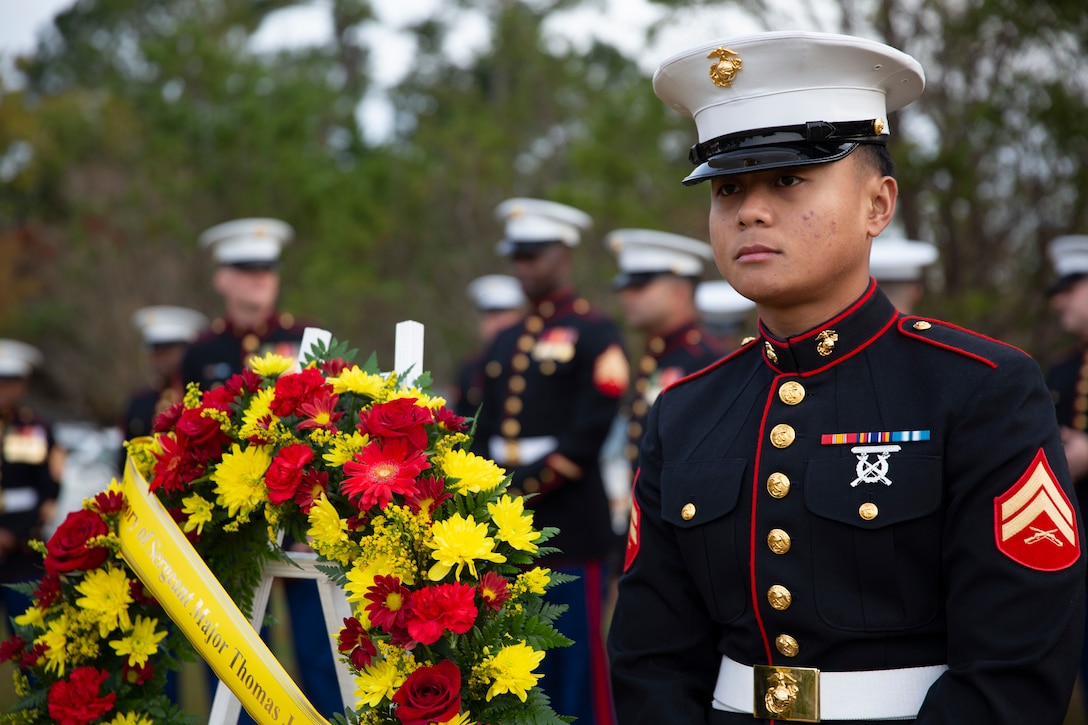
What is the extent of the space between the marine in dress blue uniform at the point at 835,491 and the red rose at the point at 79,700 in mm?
1142

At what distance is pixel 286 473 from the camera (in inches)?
95.7

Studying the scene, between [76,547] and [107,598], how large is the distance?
0.14m

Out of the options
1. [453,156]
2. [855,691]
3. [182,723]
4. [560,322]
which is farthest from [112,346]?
[855,691]

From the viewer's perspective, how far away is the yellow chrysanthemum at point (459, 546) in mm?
2240

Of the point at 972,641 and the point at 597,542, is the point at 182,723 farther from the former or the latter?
the point at 597,542

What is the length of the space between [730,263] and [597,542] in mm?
3281

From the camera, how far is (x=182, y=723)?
269cm

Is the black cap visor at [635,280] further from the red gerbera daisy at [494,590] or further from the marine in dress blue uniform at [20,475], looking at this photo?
the red gerbera daisy at [494,590]

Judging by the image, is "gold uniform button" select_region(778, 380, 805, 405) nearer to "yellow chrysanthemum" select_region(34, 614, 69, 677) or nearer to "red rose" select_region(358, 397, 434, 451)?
"red rose" select_region(358, 397, 434, 451)

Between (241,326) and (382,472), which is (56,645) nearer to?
(382,472)

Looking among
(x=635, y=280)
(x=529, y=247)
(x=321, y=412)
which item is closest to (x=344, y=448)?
(x=321, y=412)

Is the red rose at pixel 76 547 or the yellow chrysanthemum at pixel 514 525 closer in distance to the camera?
the yellow chrysanthemum at pixel 514 525

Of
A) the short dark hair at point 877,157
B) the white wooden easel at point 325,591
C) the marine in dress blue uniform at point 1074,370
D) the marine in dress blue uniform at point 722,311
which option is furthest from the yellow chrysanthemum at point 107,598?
the marine in dress blue uniform at point 722,311

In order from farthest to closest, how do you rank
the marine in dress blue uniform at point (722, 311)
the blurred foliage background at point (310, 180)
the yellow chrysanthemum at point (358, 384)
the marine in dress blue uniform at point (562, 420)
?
the blurred foliage background at point (310, 180), the marine in dress blue uniform at point (722, 311), the marine in dress blue uniform at point (562, 420), the yellow chrysanthemum at point (358, 384)
